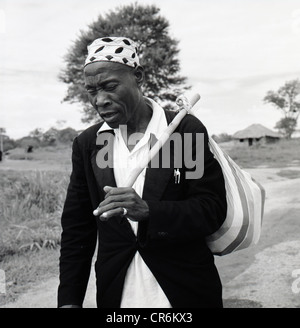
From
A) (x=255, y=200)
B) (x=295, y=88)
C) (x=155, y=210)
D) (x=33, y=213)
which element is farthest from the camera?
(x=295, y=88)

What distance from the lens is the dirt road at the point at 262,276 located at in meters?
3.59

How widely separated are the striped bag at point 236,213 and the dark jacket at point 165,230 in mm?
47

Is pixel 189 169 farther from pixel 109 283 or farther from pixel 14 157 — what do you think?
pixel 14 157

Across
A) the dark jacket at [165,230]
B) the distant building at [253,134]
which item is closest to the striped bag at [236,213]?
the dark jacket at [165,230]

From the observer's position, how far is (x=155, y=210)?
140cm

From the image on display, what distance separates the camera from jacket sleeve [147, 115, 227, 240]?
4.63ft

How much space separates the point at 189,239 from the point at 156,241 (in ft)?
0.37

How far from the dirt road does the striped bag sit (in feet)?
6.86

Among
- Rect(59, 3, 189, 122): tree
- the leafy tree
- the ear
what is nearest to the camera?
the ear

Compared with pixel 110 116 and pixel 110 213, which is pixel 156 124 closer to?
pixel 110 116

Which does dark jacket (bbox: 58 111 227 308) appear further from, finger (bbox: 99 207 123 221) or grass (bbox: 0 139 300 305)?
grass (bbox: 0 139 300 305)

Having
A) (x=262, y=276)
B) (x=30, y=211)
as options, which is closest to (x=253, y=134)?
(x=30, y=211)

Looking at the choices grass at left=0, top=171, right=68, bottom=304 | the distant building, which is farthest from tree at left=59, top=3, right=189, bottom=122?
the distant building

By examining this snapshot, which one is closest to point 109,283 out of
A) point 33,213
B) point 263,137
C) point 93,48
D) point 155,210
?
point 155,210
